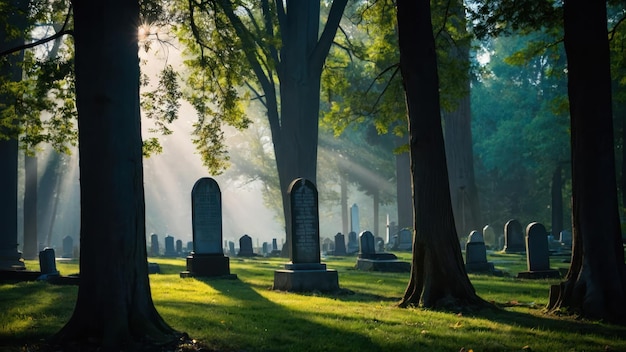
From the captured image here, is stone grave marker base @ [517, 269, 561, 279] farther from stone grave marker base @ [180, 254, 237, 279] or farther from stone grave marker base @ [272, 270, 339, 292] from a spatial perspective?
stone grave marker base @ [180, 254, 237, 279]

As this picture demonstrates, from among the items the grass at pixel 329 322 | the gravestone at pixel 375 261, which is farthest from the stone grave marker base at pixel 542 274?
the gravestone at pixel 375 261

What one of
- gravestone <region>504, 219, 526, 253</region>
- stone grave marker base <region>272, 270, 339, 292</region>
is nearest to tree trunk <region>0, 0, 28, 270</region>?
stone grave marker base <region>272, 270, 339, 292</region>

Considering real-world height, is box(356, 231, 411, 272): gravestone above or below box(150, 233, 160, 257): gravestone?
below

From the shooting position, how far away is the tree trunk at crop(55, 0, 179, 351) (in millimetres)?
7707

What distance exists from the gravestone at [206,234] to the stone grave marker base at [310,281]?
3.60 m

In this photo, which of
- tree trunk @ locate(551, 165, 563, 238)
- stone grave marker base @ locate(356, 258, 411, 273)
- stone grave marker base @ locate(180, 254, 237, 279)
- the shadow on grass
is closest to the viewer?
the shadow on grass

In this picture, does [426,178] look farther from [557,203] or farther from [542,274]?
[557,203]

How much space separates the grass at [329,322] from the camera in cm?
806

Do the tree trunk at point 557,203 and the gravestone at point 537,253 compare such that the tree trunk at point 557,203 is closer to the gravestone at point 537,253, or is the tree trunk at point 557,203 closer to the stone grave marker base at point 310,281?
the gravestone at point 537,253

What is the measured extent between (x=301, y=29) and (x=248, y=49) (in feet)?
16.9

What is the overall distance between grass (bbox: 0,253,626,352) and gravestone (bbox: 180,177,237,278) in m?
3.38

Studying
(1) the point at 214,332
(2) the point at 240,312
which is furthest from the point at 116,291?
(2) the point at 240,312

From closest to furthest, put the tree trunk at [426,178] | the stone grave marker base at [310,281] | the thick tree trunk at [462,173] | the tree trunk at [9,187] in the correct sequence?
the tree trunk at [426,178] → the stone grave marker base at [310,281] → the tree trunk at [9,187] → the thick tree trunk at [462,173]

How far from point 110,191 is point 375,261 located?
44.3 feet
